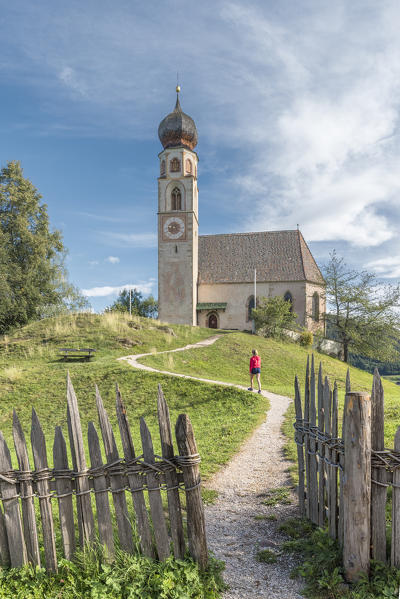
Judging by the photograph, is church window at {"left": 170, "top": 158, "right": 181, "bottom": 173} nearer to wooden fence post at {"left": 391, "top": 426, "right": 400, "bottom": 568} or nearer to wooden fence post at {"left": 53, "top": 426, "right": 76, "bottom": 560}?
wooden fence post at {"left": 53, "top": 426, "right": 76, "bottom": 560}

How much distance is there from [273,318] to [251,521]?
28.5 metres

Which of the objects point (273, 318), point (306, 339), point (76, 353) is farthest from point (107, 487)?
point (306, 339)

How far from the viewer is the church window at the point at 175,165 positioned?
131ft

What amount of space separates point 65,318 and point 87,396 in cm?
1434

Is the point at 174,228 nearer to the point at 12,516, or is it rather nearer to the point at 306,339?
the point at 306,339

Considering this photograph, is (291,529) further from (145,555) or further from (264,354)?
(264,354)

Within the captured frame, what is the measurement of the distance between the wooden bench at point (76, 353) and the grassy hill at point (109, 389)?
362mm

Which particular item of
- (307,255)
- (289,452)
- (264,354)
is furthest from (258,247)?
(289,452)

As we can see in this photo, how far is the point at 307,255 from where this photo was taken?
139 feet

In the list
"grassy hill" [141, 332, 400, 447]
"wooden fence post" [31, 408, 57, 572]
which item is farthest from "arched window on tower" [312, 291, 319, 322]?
"wooden fence post" [31, 408, 57, 572]

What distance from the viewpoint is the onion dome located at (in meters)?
39.5

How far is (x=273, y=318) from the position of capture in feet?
108

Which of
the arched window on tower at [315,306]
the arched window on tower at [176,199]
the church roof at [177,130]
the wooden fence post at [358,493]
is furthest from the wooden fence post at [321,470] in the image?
the church roof at [177,130]

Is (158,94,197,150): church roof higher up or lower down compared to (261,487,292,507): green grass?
higher up
